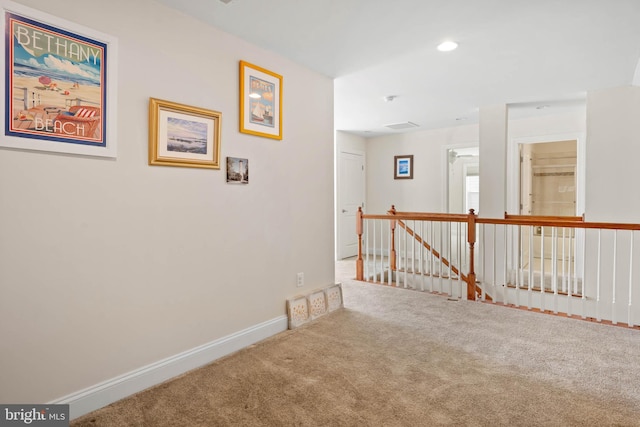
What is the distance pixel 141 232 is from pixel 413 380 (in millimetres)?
1834

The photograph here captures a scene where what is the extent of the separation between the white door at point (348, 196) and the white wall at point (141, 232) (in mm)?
3343

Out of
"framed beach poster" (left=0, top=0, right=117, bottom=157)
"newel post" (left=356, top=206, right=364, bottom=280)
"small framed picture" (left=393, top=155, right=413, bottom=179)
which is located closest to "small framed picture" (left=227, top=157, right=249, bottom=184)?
"framed beach poster" (left=0, top=0, right=117, bottom=157)

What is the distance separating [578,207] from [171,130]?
5.40 meters

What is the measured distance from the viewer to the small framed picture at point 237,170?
253 centimetres

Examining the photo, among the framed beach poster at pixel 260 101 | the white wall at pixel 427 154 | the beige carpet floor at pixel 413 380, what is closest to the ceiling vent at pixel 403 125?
the white wall at pixel 427 154

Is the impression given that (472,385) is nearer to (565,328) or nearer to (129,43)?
(565,328)

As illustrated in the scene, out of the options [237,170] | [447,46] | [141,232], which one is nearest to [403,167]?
[447,46]

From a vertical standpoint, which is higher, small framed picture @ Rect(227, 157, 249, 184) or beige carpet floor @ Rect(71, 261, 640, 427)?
small framed picture @ Rect(227, 157, 249, 184)

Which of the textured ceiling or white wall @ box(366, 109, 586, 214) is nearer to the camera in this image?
the textured ceiling

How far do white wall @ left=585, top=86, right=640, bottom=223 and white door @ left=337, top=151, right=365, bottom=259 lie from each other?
141 inches

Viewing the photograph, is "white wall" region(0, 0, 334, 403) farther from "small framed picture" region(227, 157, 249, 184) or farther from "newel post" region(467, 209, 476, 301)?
"newel post" region(467, 209, 476, 301)

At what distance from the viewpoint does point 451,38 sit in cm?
262

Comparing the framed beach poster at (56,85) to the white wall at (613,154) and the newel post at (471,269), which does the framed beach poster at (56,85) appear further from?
the white wall at (613,154)

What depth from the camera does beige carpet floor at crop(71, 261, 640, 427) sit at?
1.77 meters
